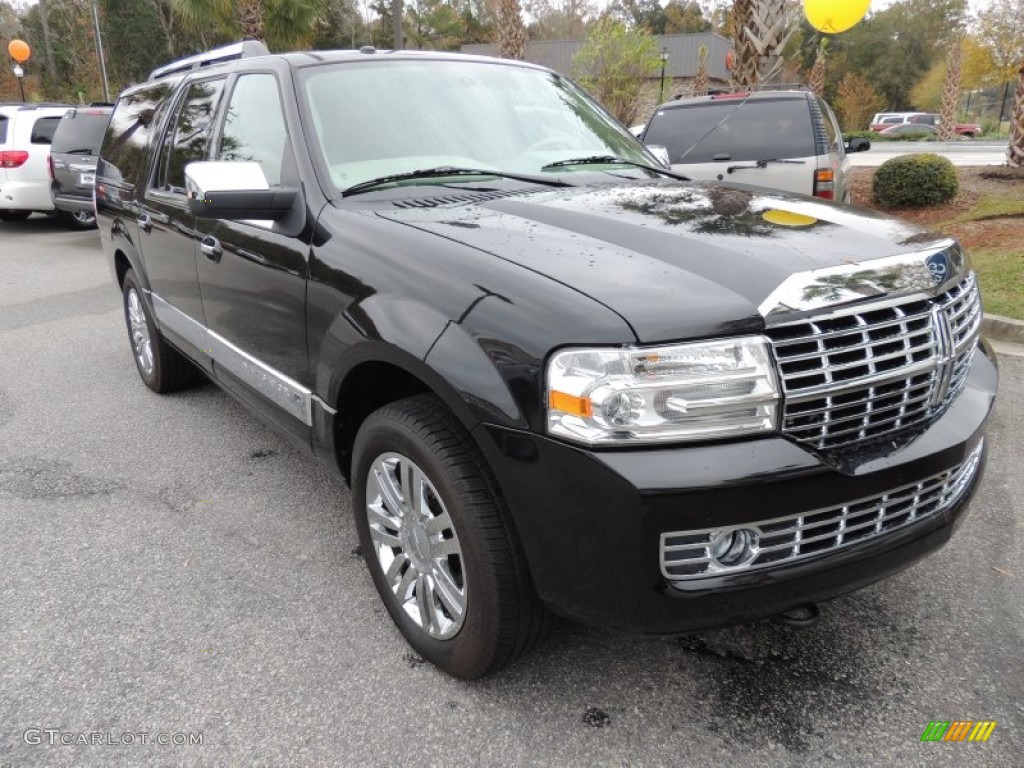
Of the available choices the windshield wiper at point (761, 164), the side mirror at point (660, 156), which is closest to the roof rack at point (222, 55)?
the side mirror at point (660, 156)

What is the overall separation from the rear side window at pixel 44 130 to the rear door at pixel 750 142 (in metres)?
9.15

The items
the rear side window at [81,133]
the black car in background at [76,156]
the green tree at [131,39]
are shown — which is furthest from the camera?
the green tree at [131,39]

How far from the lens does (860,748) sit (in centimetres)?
209

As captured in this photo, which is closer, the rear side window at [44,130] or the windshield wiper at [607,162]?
the windshield wiper at [607,162]

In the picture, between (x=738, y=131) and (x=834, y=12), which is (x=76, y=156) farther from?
(x=834, y=12)

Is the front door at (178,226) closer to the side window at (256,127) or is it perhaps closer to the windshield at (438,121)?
the side window at (256,127)

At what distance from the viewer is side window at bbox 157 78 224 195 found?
3.60 meters

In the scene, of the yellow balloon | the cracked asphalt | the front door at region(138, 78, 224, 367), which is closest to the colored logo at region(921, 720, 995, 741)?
the cracked asphalt

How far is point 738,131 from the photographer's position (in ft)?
25.2

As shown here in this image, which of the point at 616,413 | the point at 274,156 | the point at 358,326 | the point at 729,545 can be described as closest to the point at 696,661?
the point at 729,545

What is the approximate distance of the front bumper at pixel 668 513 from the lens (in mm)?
1756

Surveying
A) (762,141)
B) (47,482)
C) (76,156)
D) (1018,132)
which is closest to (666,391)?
(47,482)

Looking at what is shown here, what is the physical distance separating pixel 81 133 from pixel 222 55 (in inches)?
322

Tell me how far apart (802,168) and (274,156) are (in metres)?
5.58
